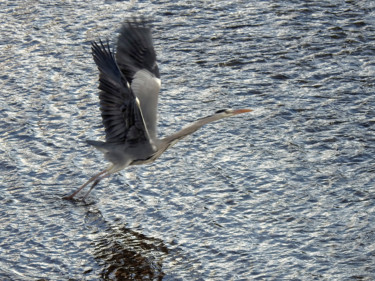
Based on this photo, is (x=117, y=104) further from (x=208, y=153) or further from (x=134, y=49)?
(x=208, y=153)

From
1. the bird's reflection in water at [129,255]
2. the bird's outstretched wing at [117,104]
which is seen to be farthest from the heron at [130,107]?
the bird's reflection in water at [129,255]

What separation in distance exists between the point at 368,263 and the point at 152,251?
2075 mm

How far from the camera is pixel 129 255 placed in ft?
24.0

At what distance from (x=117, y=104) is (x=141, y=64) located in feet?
3.79

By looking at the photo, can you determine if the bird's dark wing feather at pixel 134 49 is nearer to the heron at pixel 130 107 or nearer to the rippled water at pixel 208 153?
the heron at pixel 130 107

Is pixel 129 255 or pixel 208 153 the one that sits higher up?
pixel 208 153

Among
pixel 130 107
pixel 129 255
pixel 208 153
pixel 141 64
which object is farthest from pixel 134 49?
pixel 129 255

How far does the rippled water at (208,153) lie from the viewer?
7148 mm

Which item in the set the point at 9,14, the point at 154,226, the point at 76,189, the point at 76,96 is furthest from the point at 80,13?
the point at 154,226

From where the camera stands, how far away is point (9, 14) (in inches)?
531

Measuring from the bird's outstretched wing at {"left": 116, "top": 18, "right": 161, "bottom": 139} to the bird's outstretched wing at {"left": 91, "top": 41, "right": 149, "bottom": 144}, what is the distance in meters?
0.47

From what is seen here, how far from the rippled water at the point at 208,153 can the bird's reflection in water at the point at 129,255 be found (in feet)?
0.06

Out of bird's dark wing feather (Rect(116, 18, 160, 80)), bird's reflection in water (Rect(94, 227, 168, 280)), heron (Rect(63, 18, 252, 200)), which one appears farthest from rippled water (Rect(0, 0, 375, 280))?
bird's dark wing feather (Rect(116, 18, 160, 80))

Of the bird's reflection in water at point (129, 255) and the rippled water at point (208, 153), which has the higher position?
the rippled water at point (208, 153)
